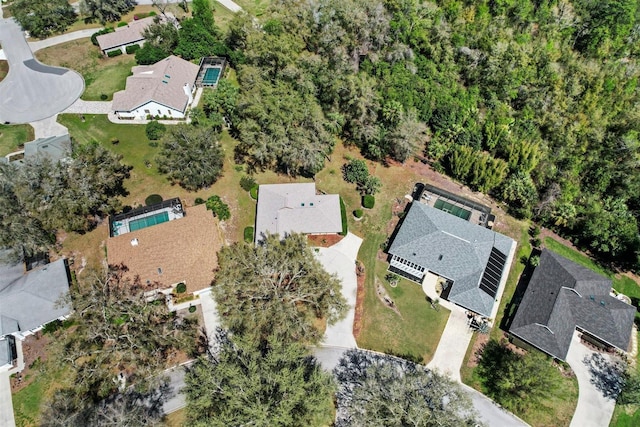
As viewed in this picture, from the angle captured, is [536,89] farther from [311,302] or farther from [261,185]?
[311,302]

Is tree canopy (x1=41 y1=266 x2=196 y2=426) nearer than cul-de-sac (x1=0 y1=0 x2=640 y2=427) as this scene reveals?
Yes

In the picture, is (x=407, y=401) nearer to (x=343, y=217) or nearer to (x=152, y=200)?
(x=343, y=217)

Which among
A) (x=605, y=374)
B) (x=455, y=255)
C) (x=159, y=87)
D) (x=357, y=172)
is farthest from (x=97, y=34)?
(x=605, y=374)

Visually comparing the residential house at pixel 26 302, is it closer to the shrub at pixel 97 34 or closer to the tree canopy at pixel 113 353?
the tree canopy at pixel 113 353

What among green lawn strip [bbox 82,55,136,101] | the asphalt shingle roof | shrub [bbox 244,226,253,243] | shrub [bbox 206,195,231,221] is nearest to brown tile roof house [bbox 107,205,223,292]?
shrub [bbox 206,195,231,221]

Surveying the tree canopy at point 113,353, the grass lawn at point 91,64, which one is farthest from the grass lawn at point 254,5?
the tree canopy at point 113,353

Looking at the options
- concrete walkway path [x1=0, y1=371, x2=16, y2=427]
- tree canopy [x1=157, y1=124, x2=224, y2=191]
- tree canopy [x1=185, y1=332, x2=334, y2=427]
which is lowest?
concrete walkway path [x1=0, y1=371, x2=16, y2=427]

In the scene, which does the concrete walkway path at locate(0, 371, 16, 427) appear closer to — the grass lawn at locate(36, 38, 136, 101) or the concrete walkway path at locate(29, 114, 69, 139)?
the concrete walkway path at locate(29, 114, 69, 139)

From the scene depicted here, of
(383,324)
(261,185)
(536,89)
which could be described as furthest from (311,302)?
(536,89)
